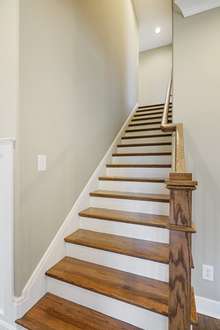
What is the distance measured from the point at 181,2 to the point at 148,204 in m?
1.79

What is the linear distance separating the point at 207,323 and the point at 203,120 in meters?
1.67

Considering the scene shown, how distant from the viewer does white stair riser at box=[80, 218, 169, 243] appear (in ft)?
5.63

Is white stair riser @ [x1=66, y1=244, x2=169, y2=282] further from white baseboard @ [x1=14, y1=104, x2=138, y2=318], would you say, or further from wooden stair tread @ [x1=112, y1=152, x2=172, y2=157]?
wooden stair tread @ [x1=112, y1=152, x2=172, y2=157]

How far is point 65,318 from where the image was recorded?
1.36 meters

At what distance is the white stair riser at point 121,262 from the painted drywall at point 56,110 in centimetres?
29

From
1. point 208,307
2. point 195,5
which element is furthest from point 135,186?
point 195,5

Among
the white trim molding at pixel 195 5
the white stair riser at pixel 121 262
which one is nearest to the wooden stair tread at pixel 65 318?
the white stair riser at pixel 121 262

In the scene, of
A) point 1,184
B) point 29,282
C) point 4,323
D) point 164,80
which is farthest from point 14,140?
point 164,80

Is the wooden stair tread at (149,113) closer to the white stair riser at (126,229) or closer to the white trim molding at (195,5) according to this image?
the white trim molding at (195,5)

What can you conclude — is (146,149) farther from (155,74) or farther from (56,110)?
(155,74)

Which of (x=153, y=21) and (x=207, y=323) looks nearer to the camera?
(x=207, y=323)

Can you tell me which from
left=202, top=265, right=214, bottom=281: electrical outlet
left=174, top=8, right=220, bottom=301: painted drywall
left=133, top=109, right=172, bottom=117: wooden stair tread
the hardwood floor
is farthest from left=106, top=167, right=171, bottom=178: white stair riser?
left=133, top=109, right=172, bottom=117: wooden stair tread

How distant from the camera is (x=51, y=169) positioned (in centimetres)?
172

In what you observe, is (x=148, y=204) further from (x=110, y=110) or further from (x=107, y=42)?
(x=107, y=42)
